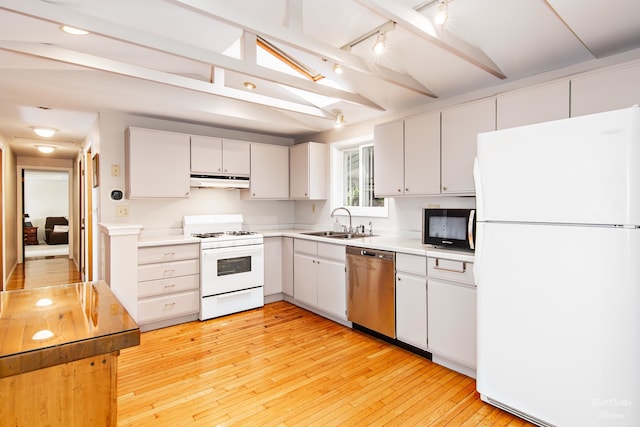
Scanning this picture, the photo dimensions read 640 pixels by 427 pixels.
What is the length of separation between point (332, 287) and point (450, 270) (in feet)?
4.54

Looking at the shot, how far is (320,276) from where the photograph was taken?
12.2ft

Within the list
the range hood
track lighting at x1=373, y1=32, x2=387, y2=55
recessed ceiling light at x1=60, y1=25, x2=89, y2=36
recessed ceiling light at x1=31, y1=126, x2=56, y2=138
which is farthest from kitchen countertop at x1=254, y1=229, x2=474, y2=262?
recessed ceiling light at x1=31, y1=126, x2=56, y2=138

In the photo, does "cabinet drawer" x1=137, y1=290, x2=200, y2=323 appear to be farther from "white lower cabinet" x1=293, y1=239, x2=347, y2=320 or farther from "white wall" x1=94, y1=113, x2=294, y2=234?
A: "white lower cabinet" x1=293, y1=239, x2=347, y2=320

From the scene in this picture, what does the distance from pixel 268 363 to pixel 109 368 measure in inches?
66.8

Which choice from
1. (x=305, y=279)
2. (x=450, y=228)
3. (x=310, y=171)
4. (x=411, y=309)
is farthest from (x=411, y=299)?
(x=310, y=171)

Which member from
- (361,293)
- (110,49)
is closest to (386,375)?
(361,293)

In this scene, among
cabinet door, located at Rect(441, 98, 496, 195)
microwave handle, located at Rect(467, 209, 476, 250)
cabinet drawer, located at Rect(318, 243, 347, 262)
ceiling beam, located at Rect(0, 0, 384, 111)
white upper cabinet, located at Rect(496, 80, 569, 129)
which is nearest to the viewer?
ceiling beam, located at Rect(0, 0, 384, 111)

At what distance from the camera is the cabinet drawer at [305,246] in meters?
3.81

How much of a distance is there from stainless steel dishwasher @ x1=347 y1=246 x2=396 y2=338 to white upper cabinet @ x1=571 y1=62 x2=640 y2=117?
1662mm

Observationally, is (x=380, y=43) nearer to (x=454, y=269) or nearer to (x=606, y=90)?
(x=606, y=90)

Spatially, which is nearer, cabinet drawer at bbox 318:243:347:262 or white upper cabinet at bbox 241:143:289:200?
cabinet drawer at bbox 318:243:347:262

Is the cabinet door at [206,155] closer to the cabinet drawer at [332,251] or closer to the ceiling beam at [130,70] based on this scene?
the ceiling beam at [130,70]

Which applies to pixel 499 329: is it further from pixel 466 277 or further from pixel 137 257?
pixel 137 257

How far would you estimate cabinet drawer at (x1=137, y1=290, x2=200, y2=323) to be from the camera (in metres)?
3.31
